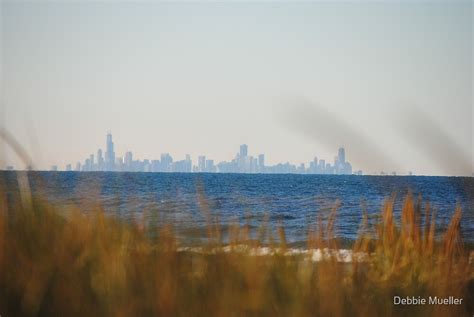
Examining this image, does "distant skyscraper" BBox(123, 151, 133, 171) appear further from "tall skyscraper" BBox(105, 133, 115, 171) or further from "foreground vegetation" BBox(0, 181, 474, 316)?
"foreground vegetation" BBox(0, 181, 474, 316)

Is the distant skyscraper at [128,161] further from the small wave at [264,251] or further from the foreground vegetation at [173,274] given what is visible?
the small wave at [264,251]

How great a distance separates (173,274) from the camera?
6.94 ft

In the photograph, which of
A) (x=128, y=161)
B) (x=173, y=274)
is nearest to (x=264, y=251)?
(x=173, y=274)

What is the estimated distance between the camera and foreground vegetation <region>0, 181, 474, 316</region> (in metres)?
2.02

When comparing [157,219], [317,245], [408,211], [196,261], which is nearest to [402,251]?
[408,211]

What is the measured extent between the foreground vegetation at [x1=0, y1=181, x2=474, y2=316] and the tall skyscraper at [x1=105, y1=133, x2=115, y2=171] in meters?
0.35

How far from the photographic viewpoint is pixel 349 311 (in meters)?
2.17

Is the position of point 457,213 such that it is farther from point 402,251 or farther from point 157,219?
point 157,219

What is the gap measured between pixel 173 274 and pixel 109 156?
0.60 meters

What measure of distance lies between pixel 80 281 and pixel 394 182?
4.56 ft

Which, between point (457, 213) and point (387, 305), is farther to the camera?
point (457, 213)

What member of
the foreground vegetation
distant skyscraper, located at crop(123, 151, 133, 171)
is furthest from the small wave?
distant skyscraper, located at crop(123, 151, 133, 171)

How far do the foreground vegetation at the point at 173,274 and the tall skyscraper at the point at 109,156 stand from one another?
353 mm

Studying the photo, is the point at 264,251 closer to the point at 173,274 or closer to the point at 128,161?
the point at 173,274
